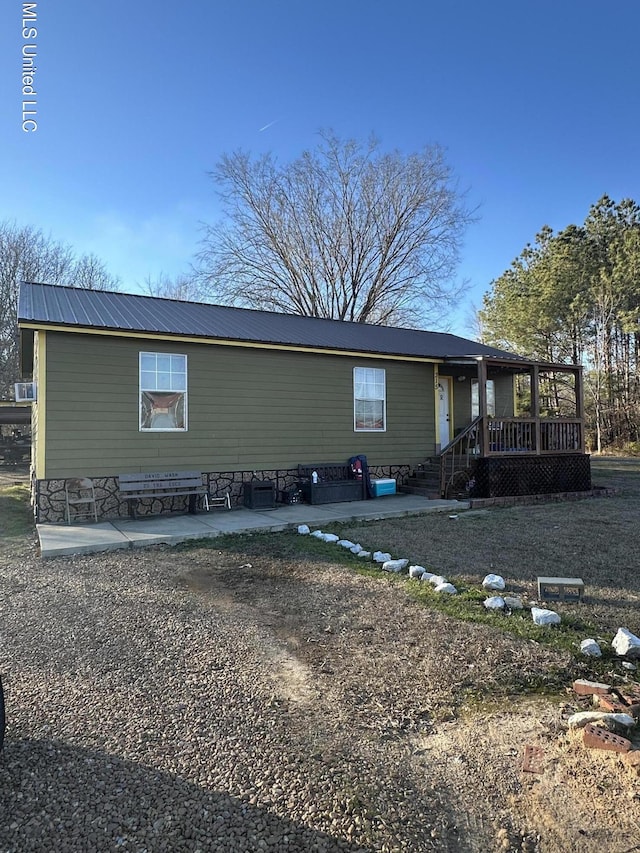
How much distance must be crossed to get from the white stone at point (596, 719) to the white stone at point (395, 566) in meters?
2.76

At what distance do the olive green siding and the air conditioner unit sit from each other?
1.84 metres

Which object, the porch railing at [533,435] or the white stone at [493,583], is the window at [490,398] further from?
the white stone at [493,583]

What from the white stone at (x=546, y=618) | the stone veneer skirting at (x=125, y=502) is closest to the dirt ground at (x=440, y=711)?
the white stone at (x=546, y=618)

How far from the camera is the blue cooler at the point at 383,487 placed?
1014 centimetres

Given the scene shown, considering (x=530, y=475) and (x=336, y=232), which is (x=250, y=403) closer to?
(x=530, y=475)

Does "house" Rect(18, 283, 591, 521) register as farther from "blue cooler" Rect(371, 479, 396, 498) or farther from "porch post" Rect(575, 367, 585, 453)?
"blue cooler" Rect(371, 479, 396, 498)

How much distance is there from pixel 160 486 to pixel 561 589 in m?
6.09

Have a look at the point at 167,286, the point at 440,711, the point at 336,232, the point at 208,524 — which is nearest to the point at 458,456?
the point at 208,524

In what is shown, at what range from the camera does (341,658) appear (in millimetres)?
3195

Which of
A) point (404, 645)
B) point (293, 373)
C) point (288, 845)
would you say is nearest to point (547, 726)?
point (404, 645)

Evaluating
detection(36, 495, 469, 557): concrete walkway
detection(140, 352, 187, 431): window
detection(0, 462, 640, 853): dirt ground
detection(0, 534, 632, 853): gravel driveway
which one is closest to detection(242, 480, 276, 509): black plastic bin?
detection(36, 495, 469, 557): concrete walkway

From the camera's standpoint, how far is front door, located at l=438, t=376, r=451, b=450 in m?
11.9

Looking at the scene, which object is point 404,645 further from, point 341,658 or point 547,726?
point 547,726

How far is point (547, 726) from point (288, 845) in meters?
1.36
